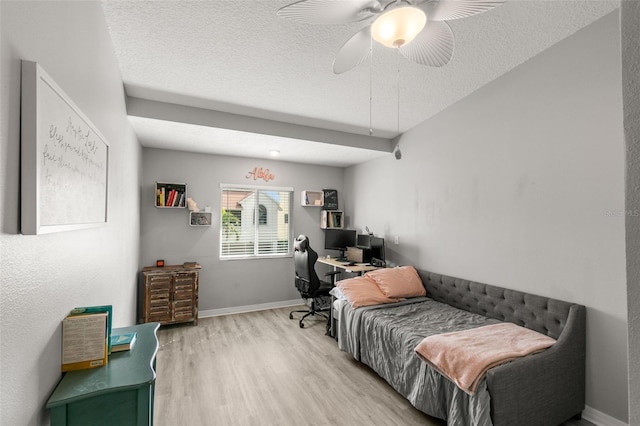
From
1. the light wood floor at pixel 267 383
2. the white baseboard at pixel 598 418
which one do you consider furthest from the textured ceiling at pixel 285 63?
the white baseboard at pixel 598 418

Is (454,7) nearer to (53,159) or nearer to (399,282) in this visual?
(53,159)

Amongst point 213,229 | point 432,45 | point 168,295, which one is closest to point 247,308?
point 168,295

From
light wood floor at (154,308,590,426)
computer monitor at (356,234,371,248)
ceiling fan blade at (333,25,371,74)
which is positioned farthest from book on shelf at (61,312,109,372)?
computer monitor at (356,234,371,248)

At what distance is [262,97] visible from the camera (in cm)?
310

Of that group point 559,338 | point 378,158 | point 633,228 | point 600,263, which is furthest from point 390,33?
point 378,158

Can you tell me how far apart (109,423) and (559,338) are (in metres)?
2.74

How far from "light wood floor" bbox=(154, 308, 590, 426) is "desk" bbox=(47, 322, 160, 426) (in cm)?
117

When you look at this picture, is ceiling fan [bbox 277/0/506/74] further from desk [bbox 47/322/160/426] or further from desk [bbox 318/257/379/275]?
desk [bbox 318/257/379/275]

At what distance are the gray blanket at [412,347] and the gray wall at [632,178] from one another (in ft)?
5.27

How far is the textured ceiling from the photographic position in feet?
6.49

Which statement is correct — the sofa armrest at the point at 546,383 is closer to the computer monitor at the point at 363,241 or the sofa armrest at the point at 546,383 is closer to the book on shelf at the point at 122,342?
the book on shelf at the point at 122,342

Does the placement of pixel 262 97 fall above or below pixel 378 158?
above

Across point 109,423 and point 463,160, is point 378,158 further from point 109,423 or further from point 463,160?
point 109,423

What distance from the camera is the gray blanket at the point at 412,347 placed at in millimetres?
1937
